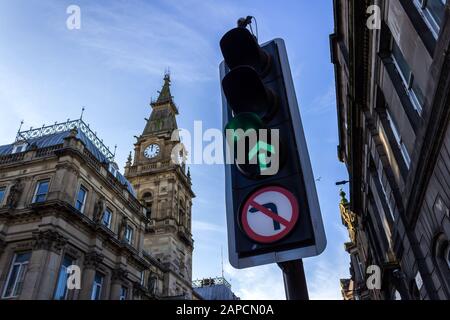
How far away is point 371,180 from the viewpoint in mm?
20297

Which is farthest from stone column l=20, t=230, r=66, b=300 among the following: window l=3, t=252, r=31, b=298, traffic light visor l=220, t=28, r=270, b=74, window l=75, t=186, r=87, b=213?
traffic light visor l=220, t=28, r=270, b=74

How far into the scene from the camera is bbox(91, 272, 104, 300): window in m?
27.6

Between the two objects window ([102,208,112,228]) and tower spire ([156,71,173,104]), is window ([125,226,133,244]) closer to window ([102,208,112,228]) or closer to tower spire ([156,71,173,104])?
window ([102,208,112,228])

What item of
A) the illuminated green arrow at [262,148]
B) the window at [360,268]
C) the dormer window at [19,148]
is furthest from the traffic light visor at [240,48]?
the dormer window at [19,148]

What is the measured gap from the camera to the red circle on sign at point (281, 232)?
2727 mm

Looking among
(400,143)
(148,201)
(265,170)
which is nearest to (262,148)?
(265,170)

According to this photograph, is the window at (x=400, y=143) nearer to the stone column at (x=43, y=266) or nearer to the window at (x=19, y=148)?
the stone column at (x=43, y=266)

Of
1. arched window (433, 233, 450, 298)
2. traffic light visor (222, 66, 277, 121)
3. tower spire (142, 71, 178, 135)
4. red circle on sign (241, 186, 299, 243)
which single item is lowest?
red circle on sign (241, 186, 299, 243)

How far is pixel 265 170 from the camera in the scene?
9.96 feet

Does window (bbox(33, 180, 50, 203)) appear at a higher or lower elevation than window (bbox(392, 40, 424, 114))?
higher

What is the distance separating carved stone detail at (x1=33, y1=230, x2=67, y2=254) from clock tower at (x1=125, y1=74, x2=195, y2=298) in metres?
19.3

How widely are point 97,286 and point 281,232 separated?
96.2 feet
